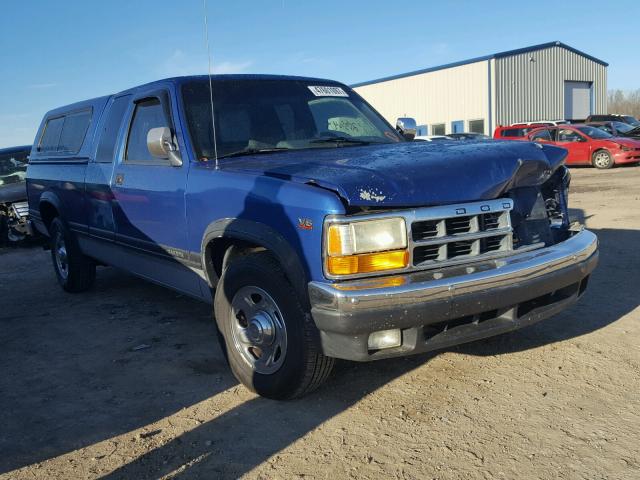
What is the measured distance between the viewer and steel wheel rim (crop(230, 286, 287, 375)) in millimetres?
3260

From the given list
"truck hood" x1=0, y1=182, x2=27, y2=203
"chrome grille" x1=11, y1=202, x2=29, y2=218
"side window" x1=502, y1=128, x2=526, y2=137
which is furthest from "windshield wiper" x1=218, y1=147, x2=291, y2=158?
"side window" x1=502, y1=128, x2=526, y2=137

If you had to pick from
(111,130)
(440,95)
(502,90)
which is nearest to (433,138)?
(111,130)

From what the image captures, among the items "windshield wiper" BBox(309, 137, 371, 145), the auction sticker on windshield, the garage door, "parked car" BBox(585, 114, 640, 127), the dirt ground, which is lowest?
→ the dirt ground

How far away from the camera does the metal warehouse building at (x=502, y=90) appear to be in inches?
1321

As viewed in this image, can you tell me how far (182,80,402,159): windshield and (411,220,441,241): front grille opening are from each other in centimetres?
136

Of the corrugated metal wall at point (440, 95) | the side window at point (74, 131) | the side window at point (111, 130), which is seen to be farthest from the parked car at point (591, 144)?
the side window at point (111, 130)

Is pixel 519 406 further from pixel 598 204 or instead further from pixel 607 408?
pixel 598 204

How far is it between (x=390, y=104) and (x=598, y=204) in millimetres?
31179

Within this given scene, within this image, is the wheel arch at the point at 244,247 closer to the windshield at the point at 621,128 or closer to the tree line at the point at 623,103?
the windshield at the point at 621,128

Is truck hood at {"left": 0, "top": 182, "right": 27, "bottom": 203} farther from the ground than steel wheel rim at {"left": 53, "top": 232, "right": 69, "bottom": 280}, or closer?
farther from the ground

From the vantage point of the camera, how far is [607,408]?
3064mm

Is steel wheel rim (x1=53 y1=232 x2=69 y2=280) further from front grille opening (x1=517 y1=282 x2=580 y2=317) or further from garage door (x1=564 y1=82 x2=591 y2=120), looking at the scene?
garage door (x1=564 y1=82 x2=591 y2=120)

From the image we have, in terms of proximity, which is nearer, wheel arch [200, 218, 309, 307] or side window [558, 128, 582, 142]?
wheel arch [200, 218, 309, 307]

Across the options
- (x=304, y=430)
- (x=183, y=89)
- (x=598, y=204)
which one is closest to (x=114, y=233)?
(x=183, y=89)
